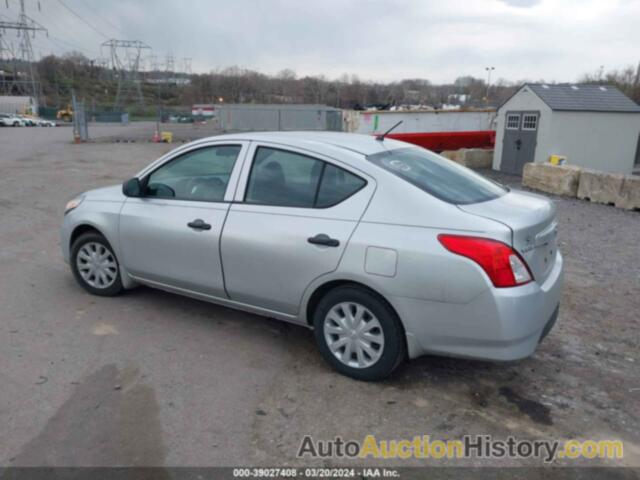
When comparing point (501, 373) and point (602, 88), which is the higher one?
point (602, 88)

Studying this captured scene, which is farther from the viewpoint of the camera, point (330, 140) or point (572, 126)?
point (572, 126)

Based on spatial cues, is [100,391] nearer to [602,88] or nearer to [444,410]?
[444,410]

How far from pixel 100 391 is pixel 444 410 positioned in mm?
2305

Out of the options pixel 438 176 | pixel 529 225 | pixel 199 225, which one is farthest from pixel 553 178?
pixel 199 225

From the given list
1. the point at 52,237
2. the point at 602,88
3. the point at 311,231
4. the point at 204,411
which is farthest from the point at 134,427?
the point at 602,88

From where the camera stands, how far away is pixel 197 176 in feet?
14.6

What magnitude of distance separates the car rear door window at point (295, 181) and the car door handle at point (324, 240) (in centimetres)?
24

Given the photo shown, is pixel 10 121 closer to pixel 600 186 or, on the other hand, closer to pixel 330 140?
pixel 600 186

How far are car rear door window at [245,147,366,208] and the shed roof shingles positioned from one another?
1505 cm

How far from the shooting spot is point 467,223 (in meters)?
3.11

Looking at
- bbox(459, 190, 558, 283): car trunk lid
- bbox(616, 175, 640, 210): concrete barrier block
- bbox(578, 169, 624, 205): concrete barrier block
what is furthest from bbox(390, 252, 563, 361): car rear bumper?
bbox(578, 169, 624, 205): concrete barrier block

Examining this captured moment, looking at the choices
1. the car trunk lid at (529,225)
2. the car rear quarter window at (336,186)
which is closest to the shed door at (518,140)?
the car trunk lid at (529,225)

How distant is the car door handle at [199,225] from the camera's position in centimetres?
404

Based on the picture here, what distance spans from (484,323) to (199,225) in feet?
7.56
